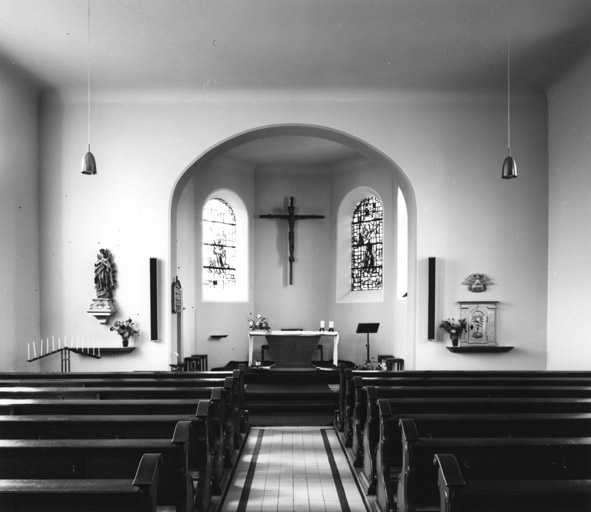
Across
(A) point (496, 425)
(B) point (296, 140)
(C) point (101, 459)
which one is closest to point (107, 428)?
(C) point (101, 459)

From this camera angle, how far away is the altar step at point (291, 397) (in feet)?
26.3

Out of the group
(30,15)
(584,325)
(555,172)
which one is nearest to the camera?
(30,15)

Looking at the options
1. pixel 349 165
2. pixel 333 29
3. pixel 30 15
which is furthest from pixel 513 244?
pixel 30 15

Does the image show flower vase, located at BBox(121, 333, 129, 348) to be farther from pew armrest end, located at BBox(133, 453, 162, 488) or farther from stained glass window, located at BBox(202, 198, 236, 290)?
pew armrest end, located at BBox(133, 453, 162, 488)

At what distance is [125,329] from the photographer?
29.7 ft

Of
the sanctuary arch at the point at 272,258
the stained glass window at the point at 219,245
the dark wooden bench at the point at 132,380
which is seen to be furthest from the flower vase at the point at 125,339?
the stained glass window at the point at 219,245

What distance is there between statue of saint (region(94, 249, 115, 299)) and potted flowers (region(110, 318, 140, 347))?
0.48m

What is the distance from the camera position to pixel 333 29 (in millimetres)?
7270

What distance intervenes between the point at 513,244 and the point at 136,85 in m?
6.83

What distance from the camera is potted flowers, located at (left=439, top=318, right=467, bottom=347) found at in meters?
9.03

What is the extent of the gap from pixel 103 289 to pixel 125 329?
2.49ft

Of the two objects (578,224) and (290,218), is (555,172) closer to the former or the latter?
(578,224)

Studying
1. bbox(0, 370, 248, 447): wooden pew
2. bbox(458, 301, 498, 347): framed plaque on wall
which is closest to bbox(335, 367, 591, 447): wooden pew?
bbox(0, 370, 248, 447): wooden pew

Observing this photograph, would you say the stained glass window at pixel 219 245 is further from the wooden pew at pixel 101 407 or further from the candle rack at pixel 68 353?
the wooden pew at pixel 101 407
